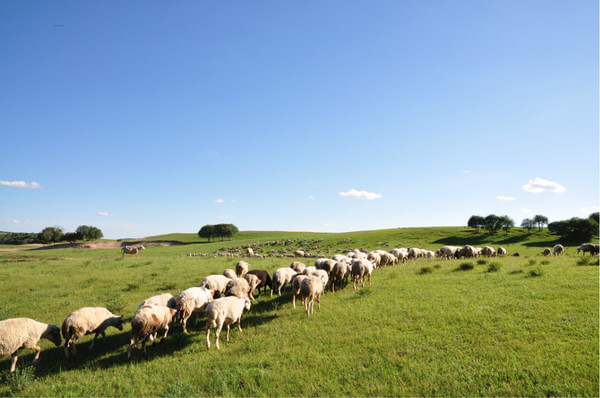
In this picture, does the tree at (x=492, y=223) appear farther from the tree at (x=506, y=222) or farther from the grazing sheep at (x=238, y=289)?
the grazing sheep at (x=238, y=289)

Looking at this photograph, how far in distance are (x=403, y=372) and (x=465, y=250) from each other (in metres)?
28.5

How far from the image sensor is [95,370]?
7.27 meters

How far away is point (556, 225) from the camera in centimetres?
6272

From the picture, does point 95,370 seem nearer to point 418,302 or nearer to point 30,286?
point 418,302

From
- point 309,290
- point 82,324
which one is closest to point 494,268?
point 309,290

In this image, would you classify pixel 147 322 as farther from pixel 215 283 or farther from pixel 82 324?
pixel 215 283

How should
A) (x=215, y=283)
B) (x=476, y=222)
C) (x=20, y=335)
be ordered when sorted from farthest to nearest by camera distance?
1. (x=476, y=222)
2. (x=215, y=283)
3. (x=20, y=335)

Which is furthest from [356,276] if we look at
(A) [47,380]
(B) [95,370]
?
(A) [47,380]

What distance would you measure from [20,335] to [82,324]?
1413mm

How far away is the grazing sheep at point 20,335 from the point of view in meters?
7.18

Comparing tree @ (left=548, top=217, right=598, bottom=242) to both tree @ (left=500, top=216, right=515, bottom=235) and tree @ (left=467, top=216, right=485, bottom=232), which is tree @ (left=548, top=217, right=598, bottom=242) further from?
tree @ (left=467, top=216, right=485, bottom=232)

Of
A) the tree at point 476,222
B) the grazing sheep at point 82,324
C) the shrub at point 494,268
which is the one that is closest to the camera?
the grazing sheep at point 82,324

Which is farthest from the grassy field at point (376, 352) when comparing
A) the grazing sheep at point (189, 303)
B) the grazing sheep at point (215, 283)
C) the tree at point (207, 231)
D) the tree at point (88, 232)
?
the tree at point (88, 232)

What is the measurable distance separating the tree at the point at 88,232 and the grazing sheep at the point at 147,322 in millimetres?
121545
